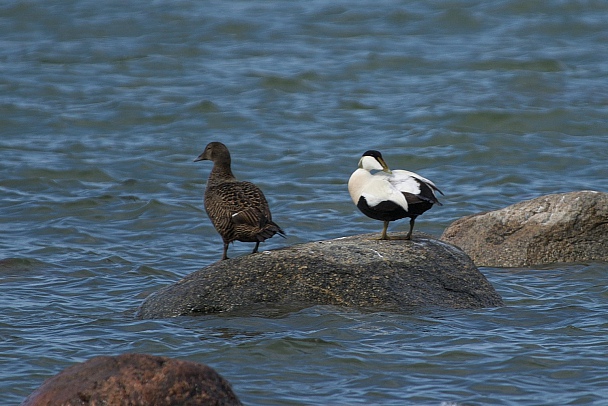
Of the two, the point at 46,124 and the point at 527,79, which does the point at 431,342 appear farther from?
the point at 527,79

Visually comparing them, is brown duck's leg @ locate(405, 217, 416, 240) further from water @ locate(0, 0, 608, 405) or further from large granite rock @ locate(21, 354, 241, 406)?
large granite rock @ locate(21, 354, 241, 406)

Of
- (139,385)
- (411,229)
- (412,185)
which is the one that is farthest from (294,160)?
(139,385)

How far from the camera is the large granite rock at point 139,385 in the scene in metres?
4.58

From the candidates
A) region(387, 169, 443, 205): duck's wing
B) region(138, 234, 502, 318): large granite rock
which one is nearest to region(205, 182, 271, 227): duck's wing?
region(138, 234, 502, 318): large granite rock

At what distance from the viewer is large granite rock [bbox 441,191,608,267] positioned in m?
8.92

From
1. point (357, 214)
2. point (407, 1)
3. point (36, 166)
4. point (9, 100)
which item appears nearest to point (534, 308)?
point (357, 214)

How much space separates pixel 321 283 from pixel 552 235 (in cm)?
284

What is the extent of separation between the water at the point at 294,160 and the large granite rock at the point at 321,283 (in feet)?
0.46

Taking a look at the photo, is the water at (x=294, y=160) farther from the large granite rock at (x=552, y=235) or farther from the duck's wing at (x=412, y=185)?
the duck's wing at (x=412, y=185)

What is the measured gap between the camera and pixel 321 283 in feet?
23.0

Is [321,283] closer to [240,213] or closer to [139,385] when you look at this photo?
[240,213]

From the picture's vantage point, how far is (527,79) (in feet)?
53.8

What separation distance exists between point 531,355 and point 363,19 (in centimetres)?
1426

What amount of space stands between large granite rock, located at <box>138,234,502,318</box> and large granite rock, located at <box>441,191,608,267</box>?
181 centimetres
